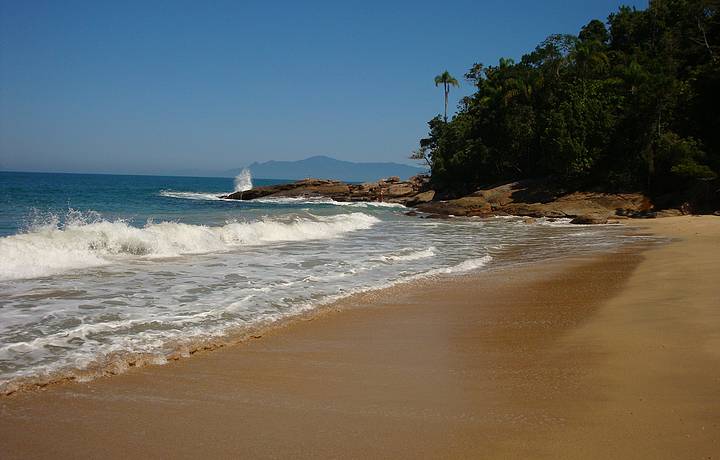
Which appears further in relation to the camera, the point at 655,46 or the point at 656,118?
the point at 655,46

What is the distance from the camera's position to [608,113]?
122ft

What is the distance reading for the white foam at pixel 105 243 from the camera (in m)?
11.5

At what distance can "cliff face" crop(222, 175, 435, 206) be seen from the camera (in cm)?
5891

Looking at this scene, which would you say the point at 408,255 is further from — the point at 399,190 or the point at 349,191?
the point at 349,191

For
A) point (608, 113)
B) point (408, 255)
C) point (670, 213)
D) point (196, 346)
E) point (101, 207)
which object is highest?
point (608, 113)

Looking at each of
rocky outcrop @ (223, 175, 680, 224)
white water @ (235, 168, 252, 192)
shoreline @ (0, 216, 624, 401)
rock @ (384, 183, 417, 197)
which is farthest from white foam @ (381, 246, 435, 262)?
white water @ (235, 168, 252, 192)

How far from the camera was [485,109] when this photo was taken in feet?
162

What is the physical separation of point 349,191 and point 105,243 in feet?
160

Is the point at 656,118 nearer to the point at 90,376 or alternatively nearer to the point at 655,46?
the point at 655,46

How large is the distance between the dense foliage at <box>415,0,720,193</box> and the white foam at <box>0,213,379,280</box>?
24.7 meters

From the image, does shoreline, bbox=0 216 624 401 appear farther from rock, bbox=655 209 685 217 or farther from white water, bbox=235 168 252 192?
white water, bbox=235 168 252 192

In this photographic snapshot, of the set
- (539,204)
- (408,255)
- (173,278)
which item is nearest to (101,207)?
(539,204)

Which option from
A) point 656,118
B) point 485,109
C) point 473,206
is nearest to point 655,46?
point 485,109

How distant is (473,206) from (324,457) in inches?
1408
